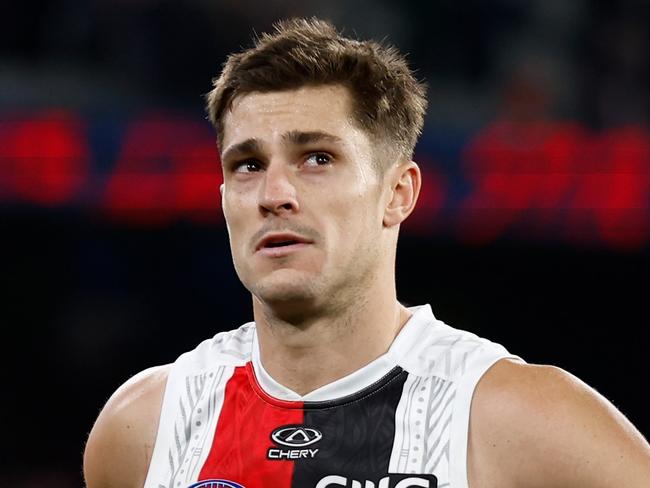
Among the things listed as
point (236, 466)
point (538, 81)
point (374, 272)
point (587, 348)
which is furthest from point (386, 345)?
point (587, 348)

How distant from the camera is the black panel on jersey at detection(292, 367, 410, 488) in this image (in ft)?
8.10

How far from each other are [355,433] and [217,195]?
4.09 meters

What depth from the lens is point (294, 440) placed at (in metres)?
2.55

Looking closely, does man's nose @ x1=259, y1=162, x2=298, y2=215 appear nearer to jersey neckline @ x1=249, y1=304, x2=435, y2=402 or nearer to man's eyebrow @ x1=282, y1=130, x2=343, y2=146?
man's eyebrow @ x1=282, y1=130, x2=343, y2=146

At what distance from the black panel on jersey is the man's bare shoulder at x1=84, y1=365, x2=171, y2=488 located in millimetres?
422

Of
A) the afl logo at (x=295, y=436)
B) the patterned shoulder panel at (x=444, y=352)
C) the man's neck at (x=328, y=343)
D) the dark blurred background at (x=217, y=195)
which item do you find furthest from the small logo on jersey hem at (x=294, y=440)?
the dark blurred background at (x=217, y=195)

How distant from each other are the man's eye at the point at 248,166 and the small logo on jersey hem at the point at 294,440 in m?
0.58

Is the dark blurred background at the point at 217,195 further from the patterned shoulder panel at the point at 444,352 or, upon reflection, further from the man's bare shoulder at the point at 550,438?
the man's bare shoulder at the point at 550,438

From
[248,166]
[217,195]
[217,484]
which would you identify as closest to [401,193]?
[248,166]

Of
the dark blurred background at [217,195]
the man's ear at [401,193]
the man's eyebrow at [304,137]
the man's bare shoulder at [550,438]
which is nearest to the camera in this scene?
the man's bare shoulder at [550,438]

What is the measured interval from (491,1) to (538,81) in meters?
0.64

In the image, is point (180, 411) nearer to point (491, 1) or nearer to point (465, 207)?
point (465, 207)

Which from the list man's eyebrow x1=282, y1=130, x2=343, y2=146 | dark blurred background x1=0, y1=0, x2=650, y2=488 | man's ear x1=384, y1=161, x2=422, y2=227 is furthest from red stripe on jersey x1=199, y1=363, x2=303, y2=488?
dark blurred background x1=0, y1=0, x2=650, y2=488

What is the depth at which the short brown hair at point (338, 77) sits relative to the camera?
2641 millimetres
